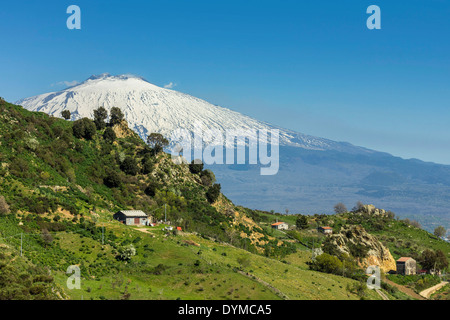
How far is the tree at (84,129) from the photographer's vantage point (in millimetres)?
84375

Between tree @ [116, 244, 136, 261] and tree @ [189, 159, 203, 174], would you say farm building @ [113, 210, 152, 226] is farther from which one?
tree @ [189, 159, 203, 174]

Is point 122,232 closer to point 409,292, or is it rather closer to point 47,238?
point 47,238

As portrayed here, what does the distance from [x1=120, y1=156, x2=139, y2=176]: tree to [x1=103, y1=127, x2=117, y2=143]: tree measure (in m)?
8.22

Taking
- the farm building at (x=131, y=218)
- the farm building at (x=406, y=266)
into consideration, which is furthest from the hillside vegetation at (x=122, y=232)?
the farm building at (x=406, y=266)

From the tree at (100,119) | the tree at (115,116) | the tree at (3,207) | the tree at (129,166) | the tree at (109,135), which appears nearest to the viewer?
the tree at (3,207)

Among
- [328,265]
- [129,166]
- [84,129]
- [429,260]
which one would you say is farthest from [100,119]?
[429,260]

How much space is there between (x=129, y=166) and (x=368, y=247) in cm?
5177

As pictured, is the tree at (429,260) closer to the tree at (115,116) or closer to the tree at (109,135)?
the tree at (109,135)

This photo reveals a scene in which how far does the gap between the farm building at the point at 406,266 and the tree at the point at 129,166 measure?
2224 inches

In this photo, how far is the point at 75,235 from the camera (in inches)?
2045

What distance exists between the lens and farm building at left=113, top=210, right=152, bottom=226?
6406 cm
